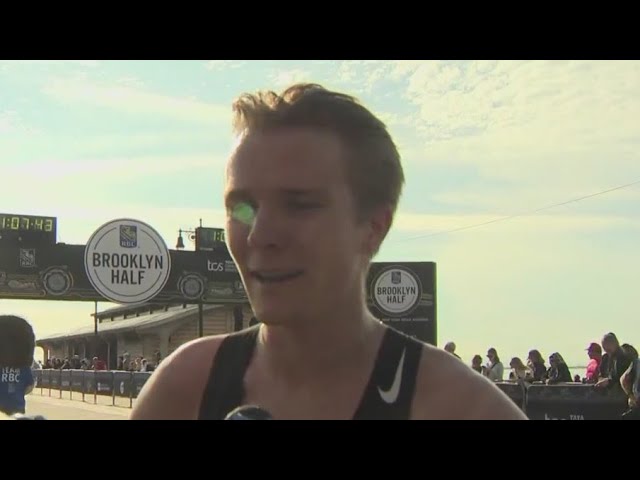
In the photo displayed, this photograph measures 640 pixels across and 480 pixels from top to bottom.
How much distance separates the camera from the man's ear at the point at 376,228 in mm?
1407

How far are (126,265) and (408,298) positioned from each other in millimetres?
10689

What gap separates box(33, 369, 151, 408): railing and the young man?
14.2 metres

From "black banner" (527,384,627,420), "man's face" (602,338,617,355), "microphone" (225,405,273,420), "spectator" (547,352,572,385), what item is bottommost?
"black banner" (527,384,627,420)

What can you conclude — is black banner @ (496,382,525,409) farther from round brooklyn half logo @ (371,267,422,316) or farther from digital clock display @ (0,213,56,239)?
digital clock display @ (0,213,56,239)

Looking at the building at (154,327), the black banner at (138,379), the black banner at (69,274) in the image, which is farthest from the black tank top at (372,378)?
the building at (154,327)

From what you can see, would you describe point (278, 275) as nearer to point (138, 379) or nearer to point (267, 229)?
point (267, 229)

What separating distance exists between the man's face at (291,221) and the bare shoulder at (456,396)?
227 millimetres

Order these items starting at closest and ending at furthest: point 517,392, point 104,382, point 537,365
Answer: point 517,392
point 537,365
point 104,382

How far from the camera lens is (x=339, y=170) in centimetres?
133

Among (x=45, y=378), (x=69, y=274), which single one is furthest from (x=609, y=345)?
(x=45, y=378)

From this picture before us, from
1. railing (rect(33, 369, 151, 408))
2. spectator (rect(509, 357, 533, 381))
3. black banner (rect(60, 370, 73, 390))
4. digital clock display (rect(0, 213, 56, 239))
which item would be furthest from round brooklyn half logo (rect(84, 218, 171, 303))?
black banner (rect(60, 370, 73, 390))

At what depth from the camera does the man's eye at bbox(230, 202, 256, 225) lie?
135 centimetres

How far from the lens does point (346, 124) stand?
1345 millimetres
